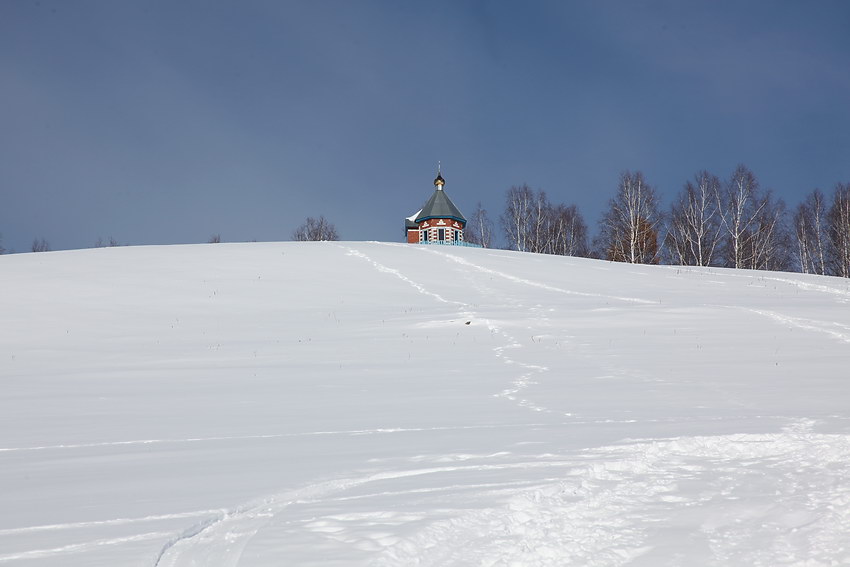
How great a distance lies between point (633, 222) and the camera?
4247cm

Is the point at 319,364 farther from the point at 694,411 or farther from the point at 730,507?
the point at 730,507

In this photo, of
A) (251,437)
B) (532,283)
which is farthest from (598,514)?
(532,283)

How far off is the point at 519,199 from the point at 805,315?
3719 centimetres

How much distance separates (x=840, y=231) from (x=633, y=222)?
13.2 meters

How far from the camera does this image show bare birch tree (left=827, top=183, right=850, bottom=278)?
39.1m

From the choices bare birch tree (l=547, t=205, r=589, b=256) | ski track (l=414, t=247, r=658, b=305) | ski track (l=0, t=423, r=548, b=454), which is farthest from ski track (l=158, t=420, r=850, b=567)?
bare birch tree (l=547, t=205, r=589, b=256)

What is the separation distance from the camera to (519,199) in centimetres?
5109

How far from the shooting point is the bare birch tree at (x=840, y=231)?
39.1 m

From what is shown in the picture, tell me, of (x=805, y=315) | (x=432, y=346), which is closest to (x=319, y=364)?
(x=432, y=346)

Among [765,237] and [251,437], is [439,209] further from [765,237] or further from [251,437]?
[251,437]

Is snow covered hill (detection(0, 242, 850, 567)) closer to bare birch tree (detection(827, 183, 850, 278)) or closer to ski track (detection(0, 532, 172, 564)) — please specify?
ski track (detection(0, 532, 172, 564))

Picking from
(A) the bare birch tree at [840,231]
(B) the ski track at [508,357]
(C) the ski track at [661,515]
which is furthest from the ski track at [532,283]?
(A) the bare birch tree at [840,231]

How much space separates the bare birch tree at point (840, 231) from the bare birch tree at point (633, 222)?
11119 mm

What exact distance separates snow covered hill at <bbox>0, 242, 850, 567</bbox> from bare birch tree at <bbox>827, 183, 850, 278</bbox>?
27846 millimetres
